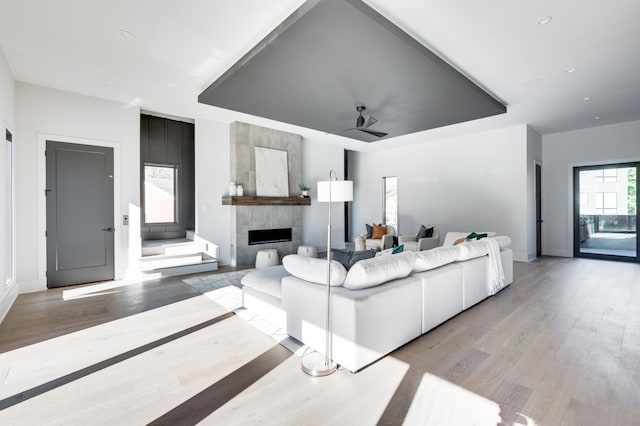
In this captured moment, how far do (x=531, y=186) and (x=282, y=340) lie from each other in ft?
22.4

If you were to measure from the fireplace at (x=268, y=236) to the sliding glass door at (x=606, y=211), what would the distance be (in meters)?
7.01

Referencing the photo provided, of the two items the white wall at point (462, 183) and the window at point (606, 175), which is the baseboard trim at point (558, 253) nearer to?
the white wall at point (462, 183)

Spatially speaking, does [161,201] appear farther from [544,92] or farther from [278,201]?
[544,92]

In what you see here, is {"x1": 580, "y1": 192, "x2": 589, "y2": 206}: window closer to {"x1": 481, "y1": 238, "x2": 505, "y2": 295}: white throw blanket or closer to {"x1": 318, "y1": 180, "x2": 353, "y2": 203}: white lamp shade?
{"x1": 481, "y1": 238, "x2": 505, "y2": 295}: white throw blanket

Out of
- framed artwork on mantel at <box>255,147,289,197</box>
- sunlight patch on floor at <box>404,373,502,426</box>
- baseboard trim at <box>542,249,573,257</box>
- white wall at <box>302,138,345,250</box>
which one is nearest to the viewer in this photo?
sunlight patch on floor at <box>404,373,502,426</box>

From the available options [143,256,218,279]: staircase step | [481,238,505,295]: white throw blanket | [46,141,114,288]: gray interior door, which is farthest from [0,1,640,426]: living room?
[481,238,505,295]: white throw blanket

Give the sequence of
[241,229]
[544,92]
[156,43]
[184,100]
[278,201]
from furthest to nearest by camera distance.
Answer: [278,201] < [241,229] < [184,100] < [544,92] < [156,43]

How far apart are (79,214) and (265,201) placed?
3.27 m

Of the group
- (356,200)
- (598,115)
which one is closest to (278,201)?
(356,200)

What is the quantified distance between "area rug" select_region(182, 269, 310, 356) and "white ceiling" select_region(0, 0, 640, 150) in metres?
3.00

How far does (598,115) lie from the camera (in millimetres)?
6023

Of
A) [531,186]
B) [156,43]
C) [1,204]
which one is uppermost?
[156,43]

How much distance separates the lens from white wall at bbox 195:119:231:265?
250 inches

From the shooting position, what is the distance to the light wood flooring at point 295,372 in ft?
5.88
